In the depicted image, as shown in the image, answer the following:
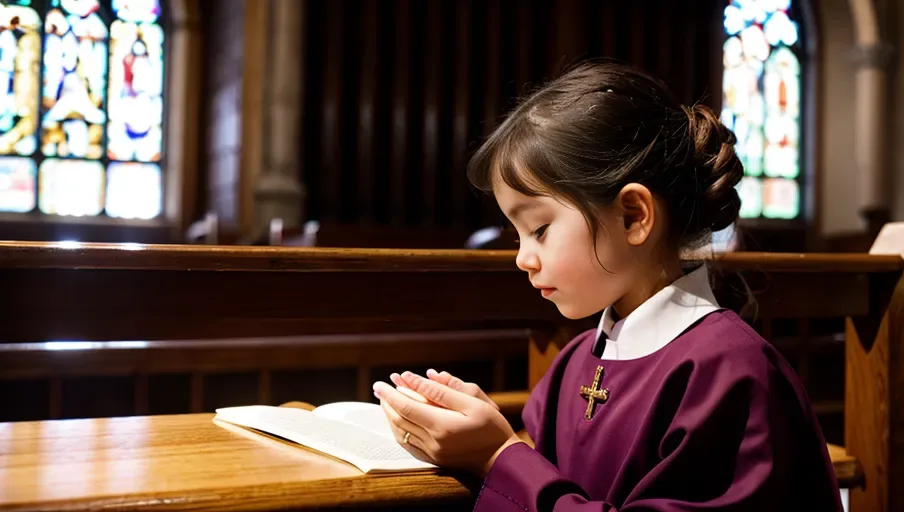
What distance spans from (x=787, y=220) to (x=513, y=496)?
783 cm

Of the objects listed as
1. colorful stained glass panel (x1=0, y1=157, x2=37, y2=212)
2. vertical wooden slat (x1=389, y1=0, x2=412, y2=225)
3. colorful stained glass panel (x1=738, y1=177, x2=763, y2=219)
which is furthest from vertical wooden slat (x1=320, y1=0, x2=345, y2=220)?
colorful stained glass panel (x1=738, y1=177, x2=763, y2=219)

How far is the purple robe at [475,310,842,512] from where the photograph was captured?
91 centimetres

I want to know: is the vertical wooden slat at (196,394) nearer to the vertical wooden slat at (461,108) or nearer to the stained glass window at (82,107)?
the vertical wooden slat at (461,108)

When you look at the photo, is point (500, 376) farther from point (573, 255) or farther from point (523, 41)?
point (523, 41)

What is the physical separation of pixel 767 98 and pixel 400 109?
394cm

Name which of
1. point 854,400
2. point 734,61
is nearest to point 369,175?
point 734,61

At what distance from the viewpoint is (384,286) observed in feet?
4.59

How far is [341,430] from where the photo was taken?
1.18 meters

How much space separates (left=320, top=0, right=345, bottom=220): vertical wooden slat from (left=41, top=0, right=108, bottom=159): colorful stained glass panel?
5.63ft

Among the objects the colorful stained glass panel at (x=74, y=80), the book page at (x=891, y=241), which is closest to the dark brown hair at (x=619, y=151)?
the book page at (x=891, y=241)

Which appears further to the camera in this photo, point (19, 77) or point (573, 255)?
point (19, 77)

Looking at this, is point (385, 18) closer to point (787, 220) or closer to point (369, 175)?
point (369, 175)

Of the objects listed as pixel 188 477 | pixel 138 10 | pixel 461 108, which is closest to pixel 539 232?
pixel 188 477

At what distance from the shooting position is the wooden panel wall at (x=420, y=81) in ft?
20.3
